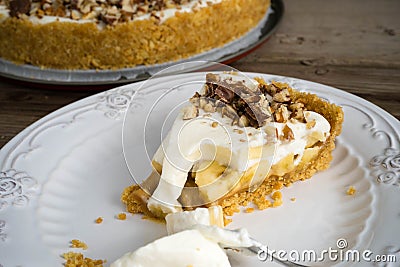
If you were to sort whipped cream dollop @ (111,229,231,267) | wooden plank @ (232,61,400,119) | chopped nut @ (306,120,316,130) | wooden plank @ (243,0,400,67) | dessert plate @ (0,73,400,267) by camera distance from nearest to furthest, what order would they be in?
whipped cream dollop @ (111,229,231,267)
dessert plate @ (0,73,400,267)
chopped nut @ (306,120,316,130)
wooden plank @ (232,61,400,119)
wooden plank @ (243,0,400,67)

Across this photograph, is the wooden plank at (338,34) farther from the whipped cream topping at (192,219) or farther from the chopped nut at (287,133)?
the whipped cream topping at (192,219)

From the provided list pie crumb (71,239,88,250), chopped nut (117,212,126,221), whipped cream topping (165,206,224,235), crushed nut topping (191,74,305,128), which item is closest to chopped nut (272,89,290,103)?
crushed nut topping (191,74,305,128)

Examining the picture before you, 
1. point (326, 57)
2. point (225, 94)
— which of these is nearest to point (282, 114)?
point (225, 94)

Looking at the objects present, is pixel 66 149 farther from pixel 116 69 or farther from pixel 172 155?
pixel 116 69

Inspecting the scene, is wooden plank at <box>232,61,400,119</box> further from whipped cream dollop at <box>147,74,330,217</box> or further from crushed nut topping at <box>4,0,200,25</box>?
whipped cream dollop at <box>147,74,330,217</box>

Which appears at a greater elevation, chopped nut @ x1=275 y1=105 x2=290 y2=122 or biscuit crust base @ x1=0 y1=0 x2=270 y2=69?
biscuit crust base @ x1=0 y1=0 x2=270 y2=69

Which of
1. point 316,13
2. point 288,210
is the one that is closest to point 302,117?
point 288,210

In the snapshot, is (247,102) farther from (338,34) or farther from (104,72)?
(338,34)
